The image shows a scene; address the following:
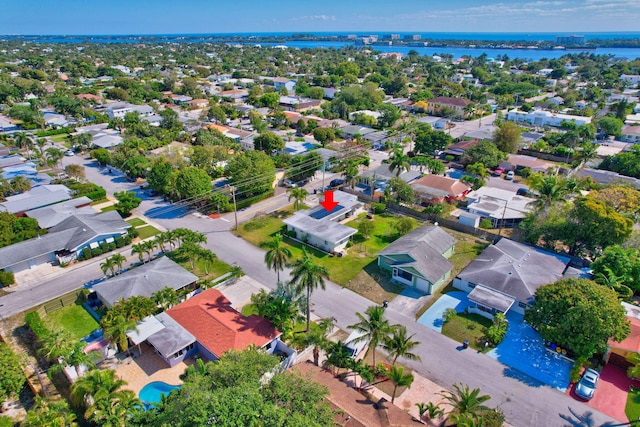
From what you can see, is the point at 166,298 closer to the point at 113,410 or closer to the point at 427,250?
the point at 113,410

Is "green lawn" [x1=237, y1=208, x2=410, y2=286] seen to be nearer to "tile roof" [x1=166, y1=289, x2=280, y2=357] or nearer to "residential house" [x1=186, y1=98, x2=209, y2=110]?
"tile roof" [x1=166, y1=289, x2=280, y2=357]

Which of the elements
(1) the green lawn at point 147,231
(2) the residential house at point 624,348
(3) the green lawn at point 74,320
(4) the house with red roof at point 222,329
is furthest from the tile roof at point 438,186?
(3) the green lawn at point 74,320

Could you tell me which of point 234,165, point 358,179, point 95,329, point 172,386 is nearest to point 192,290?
point 95,329

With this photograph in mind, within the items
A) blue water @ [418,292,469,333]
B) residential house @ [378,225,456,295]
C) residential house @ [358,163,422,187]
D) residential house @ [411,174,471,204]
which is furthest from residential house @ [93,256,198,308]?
residential house @ [411,174,471,204]

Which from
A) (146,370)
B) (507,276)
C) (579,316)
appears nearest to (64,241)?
(146,370)

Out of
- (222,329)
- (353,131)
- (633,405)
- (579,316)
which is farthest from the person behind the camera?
(353,131)

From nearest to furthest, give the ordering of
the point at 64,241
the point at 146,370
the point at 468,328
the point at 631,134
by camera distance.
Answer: the point at 146,370 → the point at 468,328 → the point at 64,241 → the point at 631,134

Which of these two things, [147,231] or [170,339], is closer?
[170,339]

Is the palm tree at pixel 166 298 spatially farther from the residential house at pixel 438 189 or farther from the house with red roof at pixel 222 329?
the residential house at pixel 438 189
